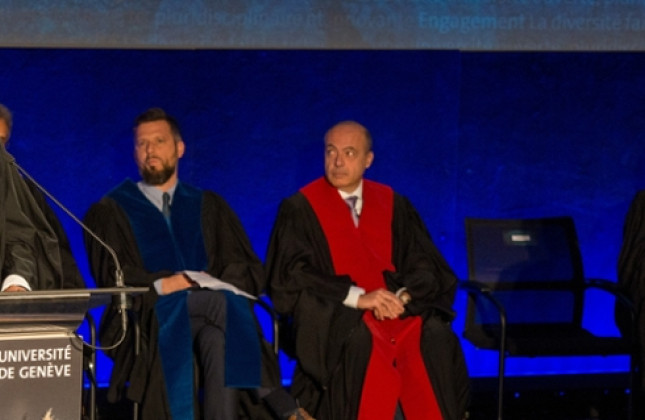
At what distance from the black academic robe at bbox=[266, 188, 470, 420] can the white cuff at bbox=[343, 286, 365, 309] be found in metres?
0.02

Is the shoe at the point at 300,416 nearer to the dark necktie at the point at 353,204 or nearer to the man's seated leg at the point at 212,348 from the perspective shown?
the man's seated leg at the point at 212,348

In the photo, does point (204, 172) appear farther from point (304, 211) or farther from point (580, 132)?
point (580, 132)

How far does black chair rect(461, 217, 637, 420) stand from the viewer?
19.9 feet

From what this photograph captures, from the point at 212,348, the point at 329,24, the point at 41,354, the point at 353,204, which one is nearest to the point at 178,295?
the point at 212,348

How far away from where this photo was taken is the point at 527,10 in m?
6.95

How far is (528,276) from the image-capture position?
6301 millimetres

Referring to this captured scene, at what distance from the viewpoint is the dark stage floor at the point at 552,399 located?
252 inches

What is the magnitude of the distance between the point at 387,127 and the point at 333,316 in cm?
176

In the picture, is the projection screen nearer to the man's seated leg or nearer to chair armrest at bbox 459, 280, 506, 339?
chair armrest at bbox 459, 280, 506, 339

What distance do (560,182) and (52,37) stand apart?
322 cm

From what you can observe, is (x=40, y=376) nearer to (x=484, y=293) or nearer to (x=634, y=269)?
(x=484, y=293)

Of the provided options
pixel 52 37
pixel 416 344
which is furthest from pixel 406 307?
pixel 52 37

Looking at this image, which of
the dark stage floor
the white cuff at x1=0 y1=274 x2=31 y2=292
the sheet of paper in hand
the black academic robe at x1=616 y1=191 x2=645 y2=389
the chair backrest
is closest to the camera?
the white cuff at x1=0 y1=274 x2=31 y2=292

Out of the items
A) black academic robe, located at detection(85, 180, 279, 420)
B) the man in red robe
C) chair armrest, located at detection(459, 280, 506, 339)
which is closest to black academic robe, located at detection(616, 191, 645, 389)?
chair armrest, located at detection(459, 280, 506, 339)
